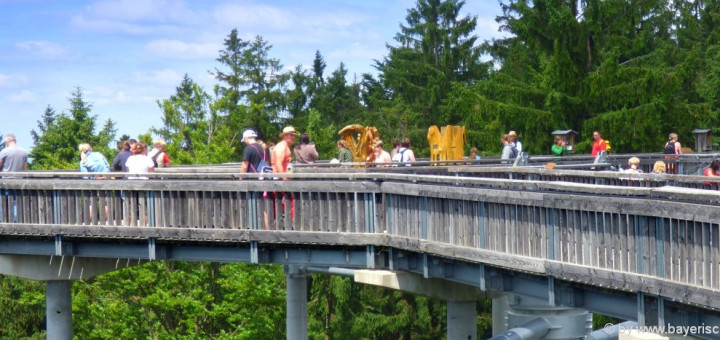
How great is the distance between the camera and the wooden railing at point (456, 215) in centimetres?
1298

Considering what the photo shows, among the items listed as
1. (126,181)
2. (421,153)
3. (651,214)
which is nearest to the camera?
(651,214)

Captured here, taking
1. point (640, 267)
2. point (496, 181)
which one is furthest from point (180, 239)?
point (640, 267)

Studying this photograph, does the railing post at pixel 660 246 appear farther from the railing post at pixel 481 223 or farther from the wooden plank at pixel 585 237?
the railing post at pixel 481 223

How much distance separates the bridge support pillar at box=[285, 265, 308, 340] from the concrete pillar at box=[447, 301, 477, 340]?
343 inches

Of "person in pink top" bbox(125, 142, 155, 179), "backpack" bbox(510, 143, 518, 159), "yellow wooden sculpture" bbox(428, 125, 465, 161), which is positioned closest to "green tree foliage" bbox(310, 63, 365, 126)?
"yellow wooden sculpture" bbox(428, 125, 465, 161)

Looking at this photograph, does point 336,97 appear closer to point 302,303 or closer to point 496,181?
point 302,303

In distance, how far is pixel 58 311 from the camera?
24.8 meters

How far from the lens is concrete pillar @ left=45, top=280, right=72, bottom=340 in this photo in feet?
81.0

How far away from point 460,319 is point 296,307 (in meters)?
9.63

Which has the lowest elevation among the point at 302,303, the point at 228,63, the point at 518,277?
the point at 302,303

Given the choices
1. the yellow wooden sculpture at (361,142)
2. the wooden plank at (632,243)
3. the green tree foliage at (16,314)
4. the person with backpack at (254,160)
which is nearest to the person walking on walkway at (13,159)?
the person with backpack at (254,160)

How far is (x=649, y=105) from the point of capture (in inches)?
1834

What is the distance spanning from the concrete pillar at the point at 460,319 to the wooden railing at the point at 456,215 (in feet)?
11.2

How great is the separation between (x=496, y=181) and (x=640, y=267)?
362cm
